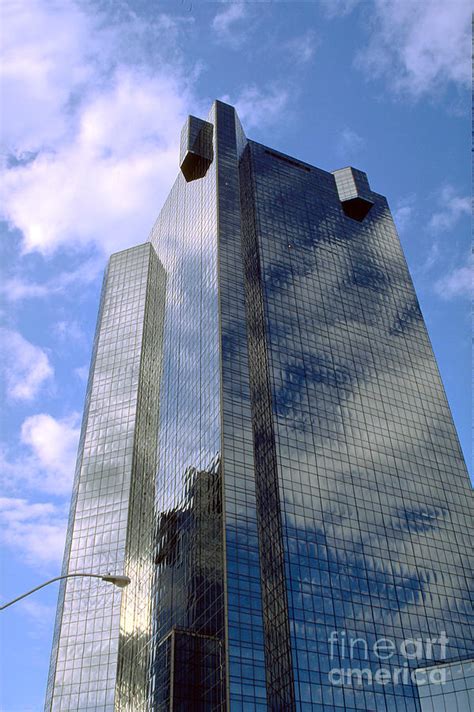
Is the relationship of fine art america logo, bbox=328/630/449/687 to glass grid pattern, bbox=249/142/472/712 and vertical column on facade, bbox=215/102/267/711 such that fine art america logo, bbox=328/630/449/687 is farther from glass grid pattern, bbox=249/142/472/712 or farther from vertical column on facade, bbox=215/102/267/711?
vertical column on facade, bbox=215/102/267/711

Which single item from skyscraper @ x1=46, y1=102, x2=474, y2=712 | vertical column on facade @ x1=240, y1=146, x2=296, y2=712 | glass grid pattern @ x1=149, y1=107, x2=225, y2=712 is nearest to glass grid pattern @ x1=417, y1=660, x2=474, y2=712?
skyscraper @ x1=46, y1=102, x2=474, y2=712

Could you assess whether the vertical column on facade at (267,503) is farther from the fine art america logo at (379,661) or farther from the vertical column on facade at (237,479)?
the fine art america logo at (379,661)

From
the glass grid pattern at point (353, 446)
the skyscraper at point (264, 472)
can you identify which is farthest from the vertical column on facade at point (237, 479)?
the glass grid pattern at point (353, 446)

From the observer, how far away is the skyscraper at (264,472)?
78.9 metres

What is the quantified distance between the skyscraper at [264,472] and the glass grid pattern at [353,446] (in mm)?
309

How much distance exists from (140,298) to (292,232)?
3362 cm

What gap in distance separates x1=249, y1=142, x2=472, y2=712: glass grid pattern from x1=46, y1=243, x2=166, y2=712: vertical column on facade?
86.1ft

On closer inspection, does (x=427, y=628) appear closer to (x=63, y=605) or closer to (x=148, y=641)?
(x=148, y=641)

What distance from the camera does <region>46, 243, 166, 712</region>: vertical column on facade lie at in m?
96.0

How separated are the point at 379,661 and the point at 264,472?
2564 cm

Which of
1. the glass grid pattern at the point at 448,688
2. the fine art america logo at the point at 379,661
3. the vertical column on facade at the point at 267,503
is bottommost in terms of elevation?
the glass grid pattern at the point at 448,688

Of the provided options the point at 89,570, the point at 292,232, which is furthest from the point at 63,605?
the point at 292,232

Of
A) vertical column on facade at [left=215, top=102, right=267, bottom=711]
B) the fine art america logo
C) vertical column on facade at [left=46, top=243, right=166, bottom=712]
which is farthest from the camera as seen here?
vertical column on facade at [left=46, top=243, right=166, bottom=712]

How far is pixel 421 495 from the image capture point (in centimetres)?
10275
